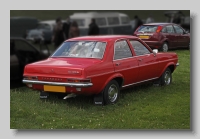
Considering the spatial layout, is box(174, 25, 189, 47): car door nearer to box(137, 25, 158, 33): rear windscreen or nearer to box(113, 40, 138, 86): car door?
box(137, 25, 158, 33): rear windscreen

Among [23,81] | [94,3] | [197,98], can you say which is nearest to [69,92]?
[23,81]

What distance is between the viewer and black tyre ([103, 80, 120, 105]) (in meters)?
8.11

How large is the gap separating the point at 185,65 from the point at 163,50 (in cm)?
68

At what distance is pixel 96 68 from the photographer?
7871 millimetres

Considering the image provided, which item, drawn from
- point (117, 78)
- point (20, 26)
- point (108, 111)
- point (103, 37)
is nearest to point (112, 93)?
point (117, 78)

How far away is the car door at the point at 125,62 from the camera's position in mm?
8312

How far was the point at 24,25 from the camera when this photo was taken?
7.62 metres

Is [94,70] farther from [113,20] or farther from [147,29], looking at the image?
[147,29]

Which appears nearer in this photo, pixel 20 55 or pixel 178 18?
pixel 20 55

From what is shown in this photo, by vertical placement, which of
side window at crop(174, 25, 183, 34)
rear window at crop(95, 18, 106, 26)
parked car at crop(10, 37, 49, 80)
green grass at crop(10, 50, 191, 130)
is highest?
rear window at crop(95, 18, 106, 26)

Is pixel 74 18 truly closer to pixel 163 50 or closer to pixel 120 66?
pixel 120 66

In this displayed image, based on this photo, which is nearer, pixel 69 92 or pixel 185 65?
pixel 69 92

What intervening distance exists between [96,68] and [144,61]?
1268mm

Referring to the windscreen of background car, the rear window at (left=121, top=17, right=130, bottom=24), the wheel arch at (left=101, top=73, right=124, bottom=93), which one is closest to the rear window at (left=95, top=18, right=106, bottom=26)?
the rear window at (left=121, top=17, right=130, bottom=24)
